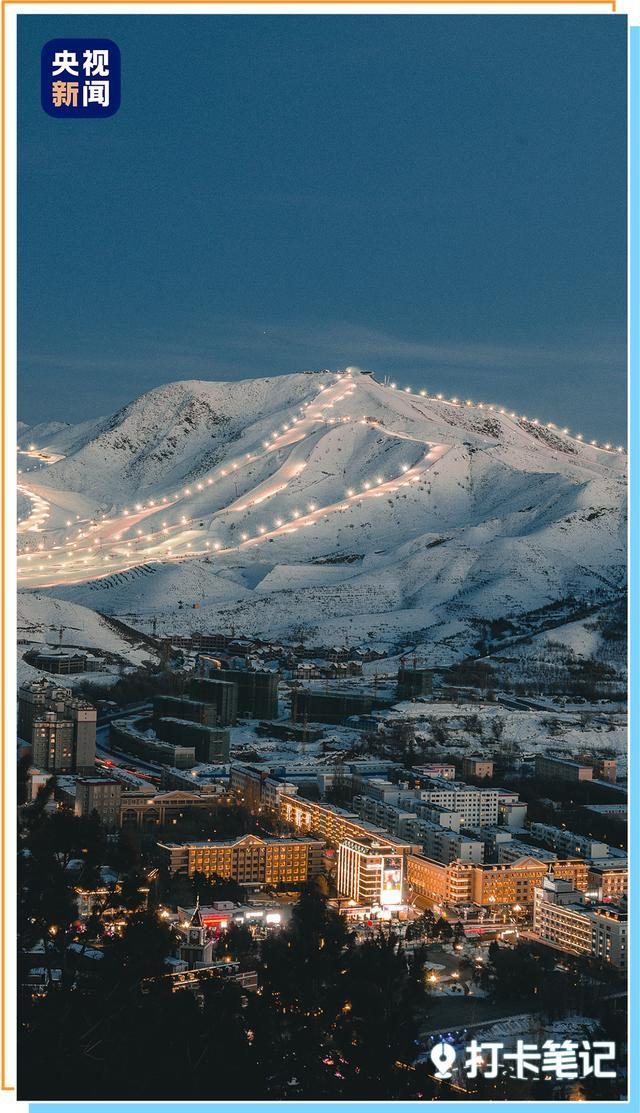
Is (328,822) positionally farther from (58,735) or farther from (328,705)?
(328,705)

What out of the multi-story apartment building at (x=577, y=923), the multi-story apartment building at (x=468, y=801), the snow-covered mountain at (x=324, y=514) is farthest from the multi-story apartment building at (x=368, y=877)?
the snow-covered mountain at (x=324, y=514)

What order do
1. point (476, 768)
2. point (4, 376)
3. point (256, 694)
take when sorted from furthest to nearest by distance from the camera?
point (256, 694) → point (476, 768) → point (4, 376)

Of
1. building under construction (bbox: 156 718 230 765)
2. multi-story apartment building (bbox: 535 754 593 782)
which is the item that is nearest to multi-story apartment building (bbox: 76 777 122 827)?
building under construction (bbox: 156 718 230 765)

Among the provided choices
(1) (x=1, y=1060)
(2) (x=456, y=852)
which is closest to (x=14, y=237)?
(1) (x=1, y=1060)

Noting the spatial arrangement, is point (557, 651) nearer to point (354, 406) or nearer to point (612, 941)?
point (612, 941)

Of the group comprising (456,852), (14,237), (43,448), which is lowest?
(456,852)

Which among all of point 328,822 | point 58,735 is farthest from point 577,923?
point 58,735
